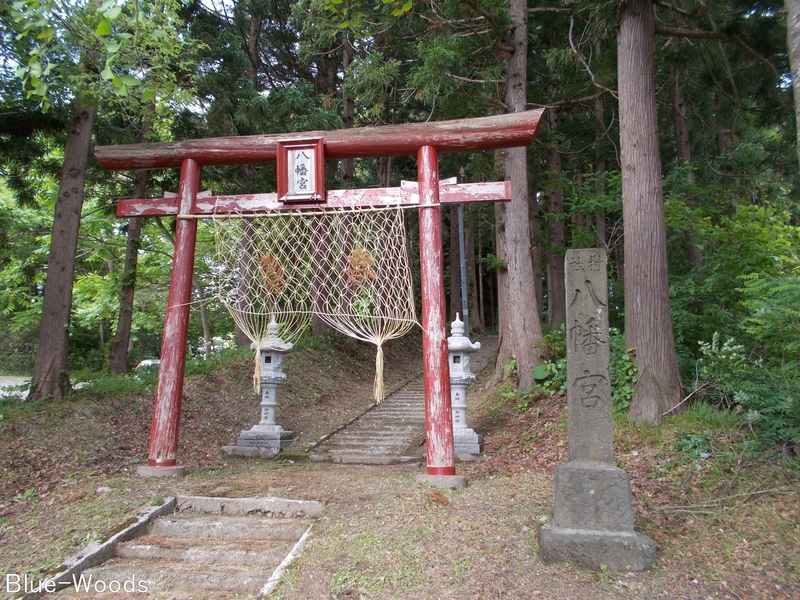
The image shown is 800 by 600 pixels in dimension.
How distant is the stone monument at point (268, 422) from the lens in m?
7.62

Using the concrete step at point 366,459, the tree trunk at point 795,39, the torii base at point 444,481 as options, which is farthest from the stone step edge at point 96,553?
the tree trunk at point 795,39

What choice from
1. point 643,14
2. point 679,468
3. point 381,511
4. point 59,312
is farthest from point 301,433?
point 643,14

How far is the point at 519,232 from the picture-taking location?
8625 millimetres

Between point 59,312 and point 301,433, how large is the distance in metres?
3.93

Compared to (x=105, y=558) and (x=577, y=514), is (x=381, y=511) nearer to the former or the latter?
(x=577, y=514)

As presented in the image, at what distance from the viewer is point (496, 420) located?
26.8 ft

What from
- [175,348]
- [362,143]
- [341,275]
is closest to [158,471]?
[175,348]

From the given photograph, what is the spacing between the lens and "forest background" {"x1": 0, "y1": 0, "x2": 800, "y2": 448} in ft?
19.0

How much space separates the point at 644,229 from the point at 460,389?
10.2 ft

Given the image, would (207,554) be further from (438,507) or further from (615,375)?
(615,375)

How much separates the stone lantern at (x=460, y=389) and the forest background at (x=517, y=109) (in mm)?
1492

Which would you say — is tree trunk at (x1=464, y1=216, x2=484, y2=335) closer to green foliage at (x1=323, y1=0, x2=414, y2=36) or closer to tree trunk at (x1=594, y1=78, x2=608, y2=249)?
tree trunk at (x1=594, y1=78, x2=608, y2=249)

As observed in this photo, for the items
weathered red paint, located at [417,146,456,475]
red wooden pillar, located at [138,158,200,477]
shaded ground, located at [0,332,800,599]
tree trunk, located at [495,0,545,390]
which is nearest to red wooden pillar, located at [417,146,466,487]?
weathered red paint, located at [417,146,456,475]

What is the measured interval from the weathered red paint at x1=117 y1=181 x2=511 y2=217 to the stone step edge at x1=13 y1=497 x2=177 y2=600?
320 centimetres
